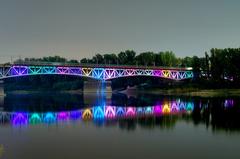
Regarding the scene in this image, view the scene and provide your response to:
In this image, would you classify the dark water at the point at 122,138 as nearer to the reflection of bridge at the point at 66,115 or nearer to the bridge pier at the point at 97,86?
the reflection of bridge at the point at 66,115

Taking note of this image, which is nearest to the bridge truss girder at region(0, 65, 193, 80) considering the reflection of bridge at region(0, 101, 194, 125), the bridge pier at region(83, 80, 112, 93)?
the bridge pier at region(83, 80, 112, 93)

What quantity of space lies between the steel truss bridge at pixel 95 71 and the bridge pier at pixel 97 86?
494 cm

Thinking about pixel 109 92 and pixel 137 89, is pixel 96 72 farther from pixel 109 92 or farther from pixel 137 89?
pixel 137 89

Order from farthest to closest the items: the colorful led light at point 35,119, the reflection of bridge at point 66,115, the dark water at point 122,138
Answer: the reflection of bridge at point 66,115
the colorful led light at point 35,119
the dark water at point 122,138

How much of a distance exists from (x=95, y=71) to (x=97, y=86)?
14407mm

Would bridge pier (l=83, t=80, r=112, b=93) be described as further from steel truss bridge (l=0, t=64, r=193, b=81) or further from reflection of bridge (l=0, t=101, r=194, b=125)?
reflection of bridge (l=0, t=101, r=194, b=125)

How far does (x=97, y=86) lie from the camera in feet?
475

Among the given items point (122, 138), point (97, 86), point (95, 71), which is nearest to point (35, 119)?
point (122, 138)

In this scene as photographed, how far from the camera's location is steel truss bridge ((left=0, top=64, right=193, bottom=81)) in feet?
360

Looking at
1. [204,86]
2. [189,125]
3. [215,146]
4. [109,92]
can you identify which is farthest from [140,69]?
[215,146]

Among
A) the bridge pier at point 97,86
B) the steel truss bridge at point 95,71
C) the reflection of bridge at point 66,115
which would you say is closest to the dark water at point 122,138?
the reflection of bridge at point 66,115

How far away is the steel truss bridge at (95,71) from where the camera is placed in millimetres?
109750

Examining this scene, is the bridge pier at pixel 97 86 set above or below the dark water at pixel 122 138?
above

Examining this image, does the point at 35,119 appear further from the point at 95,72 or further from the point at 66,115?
the point at 95,72
